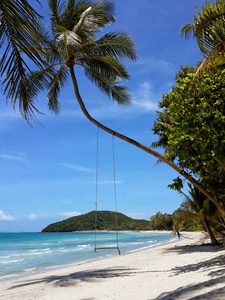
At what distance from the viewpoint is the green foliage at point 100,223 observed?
97.8 m

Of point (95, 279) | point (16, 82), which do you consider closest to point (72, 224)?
point (95, 279)

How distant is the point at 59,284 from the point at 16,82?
683 cm

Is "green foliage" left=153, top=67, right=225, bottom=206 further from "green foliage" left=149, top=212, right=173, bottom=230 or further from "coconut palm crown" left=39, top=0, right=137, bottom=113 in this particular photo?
"green foliage" left=149, top=212, right=173, bottom=230

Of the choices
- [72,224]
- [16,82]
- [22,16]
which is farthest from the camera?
[72,224]

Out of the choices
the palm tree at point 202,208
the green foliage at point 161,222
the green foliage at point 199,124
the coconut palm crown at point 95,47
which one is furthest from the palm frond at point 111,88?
the green foliage at point 161,222

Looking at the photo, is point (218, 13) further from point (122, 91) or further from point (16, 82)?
point (16, 82)

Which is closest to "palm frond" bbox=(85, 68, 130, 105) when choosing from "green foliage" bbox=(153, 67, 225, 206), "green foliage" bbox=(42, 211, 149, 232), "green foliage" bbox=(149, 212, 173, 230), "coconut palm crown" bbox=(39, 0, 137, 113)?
"coconut palm crown" bbox=(39, 0, 137, 113)

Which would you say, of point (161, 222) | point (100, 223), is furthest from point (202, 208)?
point (100, 223)

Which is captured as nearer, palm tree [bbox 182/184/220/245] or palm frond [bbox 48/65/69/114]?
palm frond [bbox 48/65/69/114]

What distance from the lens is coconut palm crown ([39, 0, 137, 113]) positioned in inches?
351

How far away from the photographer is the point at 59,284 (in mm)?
7613

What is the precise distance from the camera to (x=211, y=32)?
655 cm

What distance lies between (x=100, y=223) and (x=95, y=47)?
94.9m

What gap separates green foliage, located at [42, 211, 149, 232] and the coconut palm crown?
8805 centimetres
